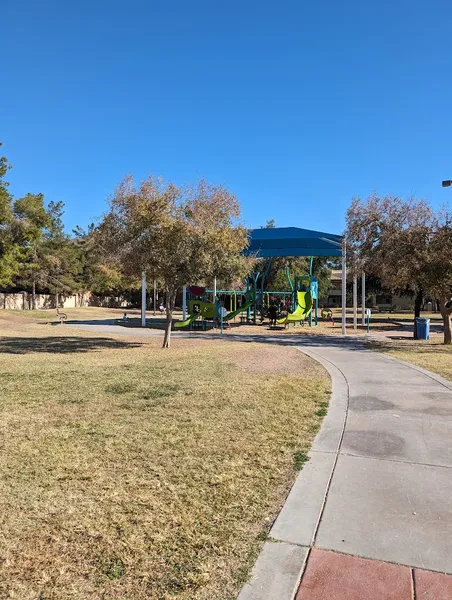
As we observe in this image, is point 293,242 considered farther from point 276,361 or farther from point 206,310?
point 276,361

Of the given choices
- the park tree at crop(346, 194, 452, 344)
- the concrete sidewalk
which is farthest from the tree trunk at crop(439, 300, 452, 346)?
the concrete sidewalk

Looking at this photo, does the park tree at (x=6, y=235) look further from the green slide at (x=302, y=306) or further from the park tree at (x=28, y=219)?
the green slide at (x=302, y=306)

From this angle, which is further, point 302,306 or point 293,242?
point 302,306

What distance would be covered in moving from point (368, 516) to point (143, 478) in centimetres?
193

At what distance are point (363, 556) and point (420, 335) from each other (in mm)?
18884

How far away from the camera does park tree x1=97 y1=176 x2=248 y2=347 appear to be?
13250 mm

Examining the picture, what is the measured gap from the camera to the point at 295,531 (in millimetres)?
3309

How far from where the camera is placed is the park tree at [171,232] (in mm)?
13250

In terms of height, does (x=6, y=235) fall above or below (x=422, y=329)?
Answer: above

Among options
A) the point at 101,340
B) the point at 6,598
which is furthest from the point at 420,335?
the point at 6,598

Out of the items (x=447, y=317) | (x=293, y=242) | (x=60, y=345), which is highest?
(x=293, y=242)

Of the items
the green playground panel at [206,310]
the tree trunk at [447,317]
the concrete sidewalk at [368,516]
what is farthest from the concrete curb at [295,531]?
the green playground panel at [206,310]

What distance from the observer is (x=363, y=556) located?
3.01 metres

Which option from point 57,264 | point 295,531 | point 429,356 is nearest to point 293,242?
point 429,356
